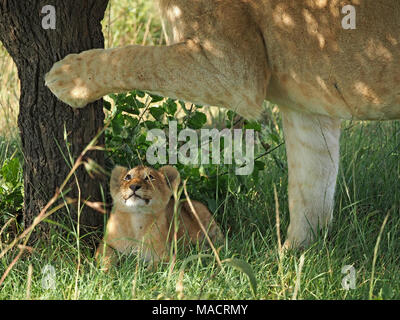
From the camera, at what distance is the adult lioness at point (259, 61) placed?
10.8 ft

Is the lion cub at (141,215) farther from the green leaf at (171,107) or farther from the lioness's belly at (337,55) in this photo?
the lioness's belly at (337,55)

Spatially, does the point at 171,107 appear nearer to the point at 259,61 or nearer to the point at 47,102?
the point at 47,102

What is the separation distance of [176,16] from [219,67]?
0.32 metres

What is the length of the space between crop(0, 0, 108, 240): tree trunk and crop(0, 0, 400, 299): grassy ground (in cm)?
22

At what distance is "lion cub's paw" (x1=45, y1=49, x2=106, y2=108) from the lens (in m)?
3.42

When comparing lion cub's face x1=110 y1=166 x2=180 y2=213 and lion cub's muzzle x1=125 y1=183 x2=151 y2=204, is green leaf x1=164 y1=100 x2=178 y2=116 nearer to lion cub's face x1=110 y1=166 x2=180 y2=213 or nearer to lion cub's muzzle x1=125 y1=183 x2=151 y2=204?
lion cub's face x1=110 y1=166 x2=180 y2=213

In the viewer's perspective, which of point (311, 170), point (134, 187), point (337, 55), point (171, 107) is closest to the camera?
point (337, 55)

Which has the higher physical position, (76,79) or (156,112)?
(76,79)

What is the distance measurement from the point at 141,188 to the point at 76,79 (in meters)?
0.56

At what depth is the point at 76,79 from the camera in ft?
11.3

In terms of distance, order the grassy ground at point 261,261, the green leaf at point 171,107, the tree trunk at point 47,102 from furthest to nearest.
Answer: the green leaf at point 171,107 < the tree trunk at point 47,102 < the grassy ground at point 261,261

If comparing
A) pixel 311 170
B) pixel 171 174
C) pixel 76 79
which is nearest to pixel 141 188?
pixel 171 174

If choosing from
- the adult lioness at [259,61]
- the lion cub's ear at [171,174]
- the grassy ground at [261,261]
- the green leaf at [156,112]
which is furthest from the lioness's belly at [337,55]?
the green leaf at [156,112]

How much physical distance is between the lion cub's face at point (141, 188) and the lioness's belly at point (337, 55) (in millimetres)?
734
